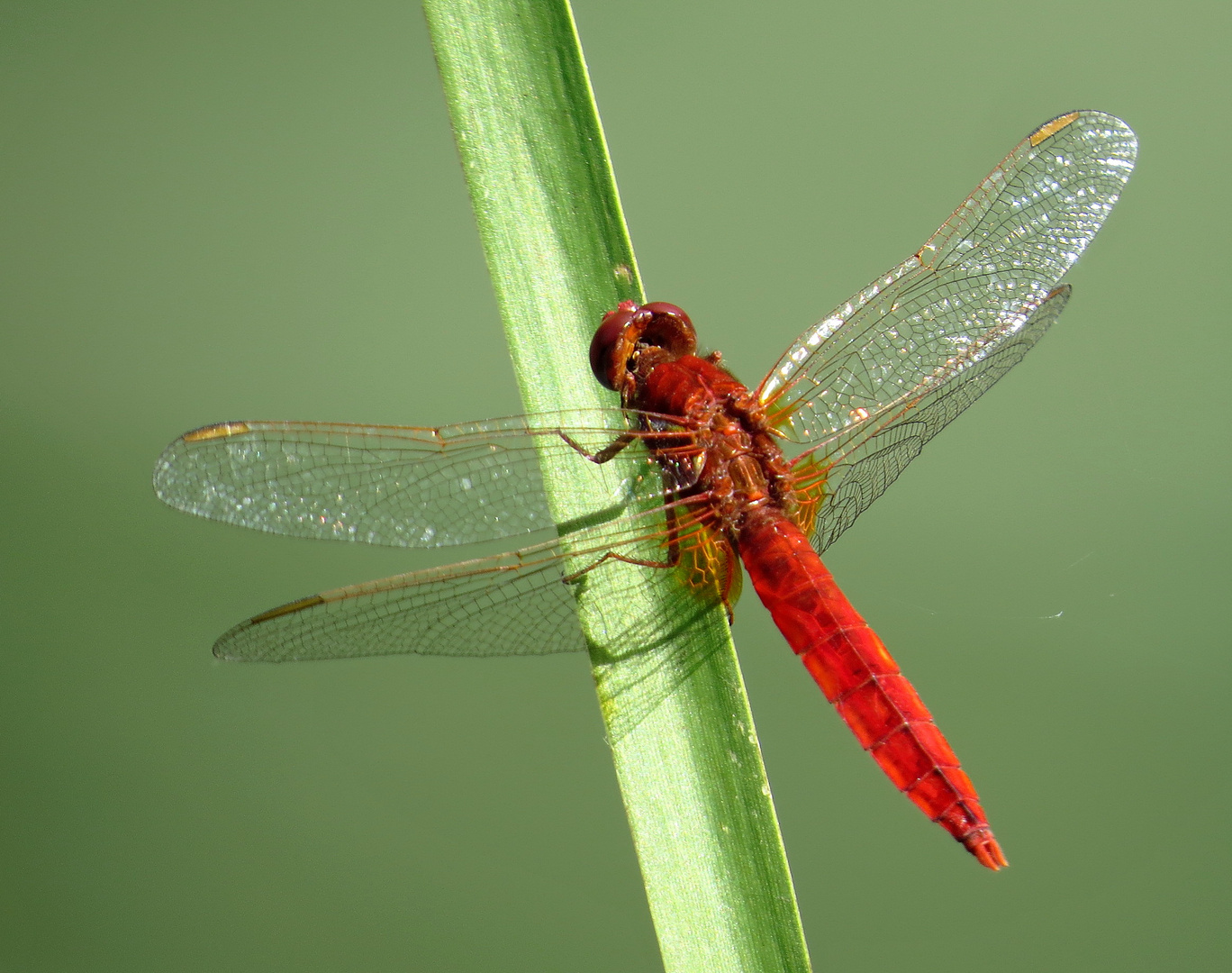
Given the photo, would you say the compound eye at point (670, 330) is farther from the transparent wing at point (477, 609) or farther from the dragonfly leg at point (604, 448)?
the transparent wing at point (477, 609)

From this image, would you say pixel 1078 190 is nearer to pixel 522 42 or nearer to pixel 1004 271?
pixel 1004 271

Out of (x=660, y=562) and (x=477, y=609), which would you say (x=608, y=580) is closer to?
(x=660, y=562)

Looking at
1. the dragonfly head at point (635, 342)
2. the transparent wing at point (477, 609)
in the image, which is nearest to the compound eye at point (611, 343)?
the dragonfly head at point (635, 342)

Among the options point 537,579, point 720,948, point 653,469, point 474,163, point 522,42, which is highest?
point 522,42

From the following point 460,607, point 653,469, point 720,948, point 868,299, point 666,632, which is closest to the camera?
point 720,948

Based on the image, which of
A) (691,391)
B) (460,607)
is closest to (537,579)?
(460,607)

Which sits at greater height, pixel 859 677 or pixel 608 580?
pixel 608 580

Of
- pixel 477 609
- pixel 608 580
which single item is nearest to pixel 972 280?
pixel 608 580
